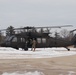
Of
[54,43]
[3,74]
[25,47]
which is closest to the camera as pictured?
[3,74]

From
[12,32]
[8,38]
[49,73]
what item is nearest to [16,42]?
[8,38]

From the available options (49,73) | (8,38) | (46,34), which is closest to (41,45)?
(46,34)

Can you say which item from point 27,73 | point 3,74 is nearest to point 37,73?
point 27,73

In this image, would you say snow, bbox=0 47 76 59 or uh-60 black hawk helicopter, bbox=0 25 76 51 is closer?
snow, bbox=0 47 76 59

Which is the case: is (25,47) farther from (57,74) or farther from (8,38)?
(57,74)

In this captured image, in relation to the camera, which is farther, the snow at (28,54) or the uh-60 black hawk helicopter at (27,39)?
the uh-60 black hawk helicopter at (27,39)

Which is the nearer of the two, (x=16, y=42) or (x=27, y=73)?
(x=27, y=73)

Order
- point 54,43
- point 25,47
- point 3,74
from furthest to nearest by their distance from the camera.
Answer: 1. point 54,43
2. point 25,47
3. point 3,74

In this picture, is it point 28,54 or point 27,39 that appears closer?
point 28,54

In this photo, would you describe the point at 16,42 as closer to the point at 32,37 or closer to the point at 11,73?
the point at 32,37

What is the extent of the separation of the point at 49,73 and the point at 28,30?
26.8m

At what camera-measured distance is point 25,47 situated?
126ft

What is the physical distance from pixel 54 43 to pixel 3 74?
3013 centimetres

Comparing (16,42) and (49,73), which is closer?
(49,73)
